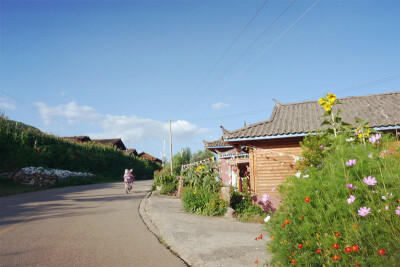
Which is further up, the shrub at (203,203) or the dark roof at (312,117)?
the dark roof at (312,117)

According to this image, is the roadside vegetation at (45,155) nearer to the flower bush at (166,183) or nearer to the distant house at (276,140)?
the flower bush at (166,183)

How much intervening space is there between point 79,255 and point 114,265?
90 centimetres

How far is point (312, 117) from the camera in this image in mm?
11516

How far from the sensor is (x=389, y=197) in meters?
2.80

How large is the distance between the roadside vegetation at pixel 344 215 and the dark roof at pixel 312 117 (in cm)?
582

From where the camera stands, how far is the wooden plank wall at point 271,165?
10.5 m

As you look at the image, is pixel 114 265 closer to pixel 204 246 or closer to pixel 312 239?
pixel 204 246

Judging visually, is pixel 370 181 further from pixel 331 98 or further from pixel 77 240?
pixel 77 240

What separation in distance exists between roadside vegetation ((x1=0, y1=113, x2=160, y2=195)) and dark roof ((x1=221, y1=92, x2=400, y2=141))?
13138 millimetres

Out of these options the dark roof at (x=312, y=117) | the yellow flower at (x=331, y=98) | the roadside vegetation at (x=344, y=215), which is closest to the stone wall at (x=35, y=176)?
the dark roof at (x=312, y=117)

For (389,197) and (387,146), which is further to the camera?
(387,146)

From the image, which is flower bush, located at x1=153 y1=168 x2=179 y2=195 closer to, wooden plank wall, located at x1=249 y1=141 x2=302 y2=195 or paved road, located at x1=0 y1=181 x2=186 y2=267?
paved road, located at x1=0 y1=181 x2=186 y2=267

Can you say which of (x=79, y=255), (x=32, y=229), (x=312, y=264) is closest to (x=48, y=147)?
(x=32, y=229)

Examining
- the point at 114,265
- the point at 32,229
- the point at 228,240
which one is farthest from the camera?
the point at 32,229
